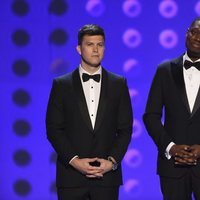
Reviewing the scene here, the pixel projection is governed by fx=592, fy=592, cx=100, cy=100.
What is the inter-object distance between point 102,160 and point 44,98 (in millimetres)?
1679

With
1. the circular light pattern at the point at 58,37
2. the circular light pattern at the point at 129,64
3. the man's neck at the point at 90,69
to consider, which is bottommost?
the man's neck at the point at 90,69

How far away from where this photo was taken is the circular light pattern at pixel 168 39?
201 inches

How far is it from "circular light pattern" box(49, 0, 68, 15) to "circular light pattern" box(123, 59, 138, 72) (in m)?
0.70

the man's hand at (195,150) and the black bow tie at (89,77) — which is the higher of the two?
the black bow tie at (89,77)

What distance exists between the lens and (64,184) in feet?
12.2

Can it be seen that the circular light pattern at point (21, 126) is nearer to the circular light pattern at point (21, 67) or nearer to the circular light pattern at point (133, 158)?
the circular light pattern at point (21, 67)

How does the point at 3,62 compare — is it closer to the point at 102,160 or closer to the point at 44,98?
the point at 44,98

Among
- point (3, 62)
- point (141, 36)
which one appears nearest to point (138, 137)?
point (141, 36)

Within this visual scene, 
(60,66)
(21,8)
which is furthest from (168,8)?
(21,8)

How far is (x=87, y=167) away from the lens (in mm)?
3607

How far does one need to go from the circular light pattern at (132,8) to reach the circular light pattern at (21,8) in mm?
854

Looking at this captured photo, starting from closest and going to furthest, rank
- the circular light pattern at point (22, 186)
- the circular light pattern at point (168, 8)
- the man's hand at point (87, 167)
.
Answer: the man's hand at point (87, 167) → the circular light pattern at point (168, 8) → the circular light pattern at point (22, 186)

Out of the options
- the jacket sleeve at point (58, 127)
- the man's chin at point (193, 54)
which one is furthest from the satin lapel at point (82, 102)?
the man's chin at point (193, 54)

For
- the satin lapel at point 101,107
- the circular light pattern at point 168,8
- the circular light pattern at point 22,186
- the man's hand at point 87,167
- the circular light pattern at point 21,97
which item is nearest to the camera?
the man's hand at point 87,167
